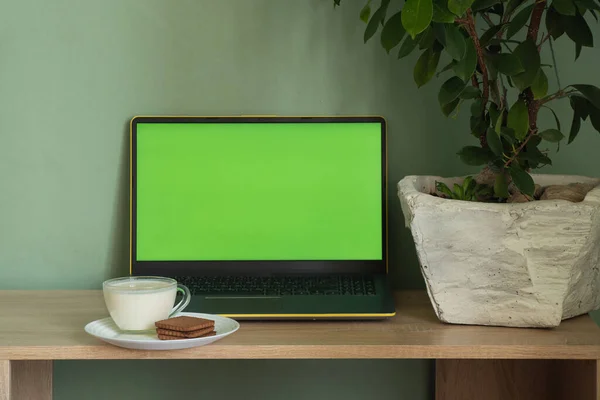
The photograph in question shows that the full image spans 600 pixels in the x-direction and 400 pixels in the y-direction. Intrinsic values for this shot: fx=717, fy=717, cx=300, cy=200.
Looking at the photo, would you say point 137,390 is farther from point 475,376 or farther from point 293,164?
point 475,376

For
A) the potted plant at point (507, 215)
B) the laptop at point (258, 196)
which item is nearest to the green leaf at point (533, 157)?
the potted plant at point (507, 215)

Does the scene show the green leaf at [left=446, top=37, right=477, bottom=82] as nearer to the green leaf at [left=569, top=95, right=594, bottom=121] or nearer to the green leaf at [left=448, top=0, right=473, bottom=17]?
the green leaf at [left=448, top=0, right=473, bottom=17]

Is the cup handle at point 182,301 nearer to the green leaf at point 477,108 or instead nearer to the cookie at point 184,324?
the cookie at point 184,324

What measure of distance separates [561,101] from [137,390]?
40.2 inches

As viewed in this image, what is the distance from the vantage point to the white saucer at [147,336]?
3.16ft

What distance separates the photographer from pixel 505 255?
1.08 m

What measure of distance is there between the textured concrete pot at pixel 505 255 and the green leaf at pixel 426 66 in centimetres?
20

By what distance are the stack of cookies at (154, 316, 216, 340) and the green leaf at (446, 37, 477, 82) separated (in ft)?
1.70

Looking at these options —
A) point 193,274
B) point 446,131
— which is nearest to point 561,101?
point 446,131

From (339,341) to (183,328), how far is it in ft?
0.73

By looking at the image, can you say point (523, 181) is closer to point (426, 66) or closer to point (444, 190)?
point (444, 190)

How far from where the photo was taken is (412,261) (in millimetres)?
1437

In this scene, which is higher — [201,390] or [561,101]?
[561,101]

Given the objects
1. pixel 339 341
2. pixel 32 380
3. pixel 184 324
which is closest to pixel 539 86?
pixel 339 341
